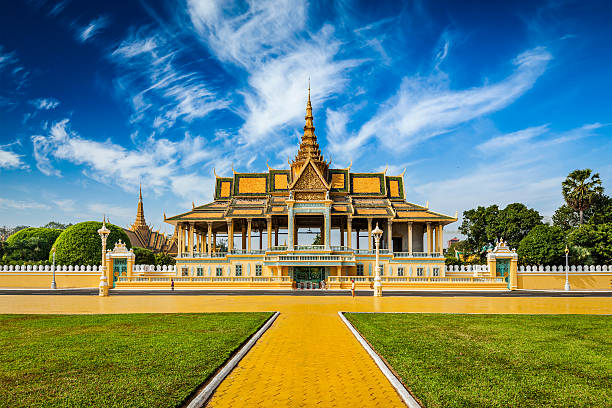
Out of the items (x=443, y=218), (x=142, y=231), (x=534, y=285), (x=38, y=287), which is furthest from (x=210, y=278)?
(x=142, y=231)

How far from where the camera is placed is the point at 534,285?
42281 mm

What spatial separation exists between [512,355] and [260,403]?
611 centimetres

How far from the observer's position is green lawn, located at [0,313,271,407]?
6.75 metres

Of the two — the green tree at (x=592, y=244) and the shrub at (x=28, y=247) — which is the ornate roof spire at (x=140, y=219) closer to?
the shrub at (x=28, y=247)

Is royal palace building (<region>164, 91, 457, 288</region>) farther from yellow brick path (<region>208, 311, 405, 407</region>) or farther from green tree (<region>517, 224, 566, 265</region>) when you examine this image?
yellow brick path (<region>208, 311, 405, 407</region>)

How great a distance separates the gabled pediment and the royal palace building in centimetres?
12

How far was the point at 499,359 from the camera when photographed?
945 centimetres

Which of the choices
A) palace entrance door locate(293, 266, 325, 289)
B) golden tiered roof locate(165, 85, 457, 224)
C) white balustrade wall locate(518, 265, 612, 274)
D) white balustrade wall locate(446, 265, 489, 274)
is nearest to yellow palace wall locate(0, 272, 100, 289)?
golden tiered roof locate(165, 85, 457, 224)

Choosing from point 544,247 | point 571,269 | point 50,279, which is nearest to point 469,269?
point 544,247

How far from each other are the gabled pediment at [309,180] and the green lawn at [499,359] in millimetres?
36525

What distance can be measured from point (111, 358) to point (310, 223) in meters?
51.6

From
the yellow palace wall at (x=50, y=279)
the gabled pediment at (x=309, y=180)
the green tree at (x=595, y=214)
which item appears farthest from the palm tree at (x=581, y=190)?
the yellow palace wall at (x=50, y=279)

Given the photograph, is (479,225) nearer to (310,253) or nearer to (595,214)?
(595,214)

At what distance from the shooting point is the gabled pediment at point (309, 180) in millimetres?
51938
